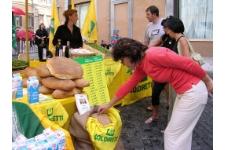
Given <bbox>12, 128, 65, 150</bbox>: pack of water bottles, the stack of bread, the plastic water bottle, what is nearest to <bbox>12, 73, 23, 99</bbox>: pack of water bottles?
the plastic water bottle

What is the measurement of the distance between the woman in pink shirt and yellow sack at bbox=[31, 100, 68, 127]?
650mm

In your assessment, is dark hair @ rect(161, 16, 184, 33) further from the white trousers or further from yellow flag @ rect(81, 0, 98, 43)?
yellow flag @ rect(81, 0, 98, 43)

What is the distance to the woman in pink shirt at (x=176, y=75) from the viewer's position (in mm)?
2775

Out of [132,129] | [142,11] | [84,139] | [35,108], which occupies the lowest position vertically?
[132,129]

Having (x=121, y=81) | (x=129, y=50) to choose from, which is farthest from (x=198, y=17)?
(x=129, y=50)

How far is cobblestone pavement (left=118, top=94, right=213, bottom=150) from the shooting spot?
4.20 m

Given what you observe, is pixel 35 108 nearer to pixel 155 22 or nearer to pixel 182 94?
pixel 182 94

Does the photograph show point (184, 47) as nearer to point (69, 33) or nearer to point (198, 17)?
point (69, 33)

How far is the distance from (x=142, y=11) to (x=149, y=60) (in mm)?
12199

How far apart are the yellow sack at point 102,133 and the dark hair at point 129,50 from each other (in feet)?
1.90

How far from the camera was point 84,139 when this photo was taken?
3.16 metres

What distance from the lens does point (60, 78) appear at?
326cm
